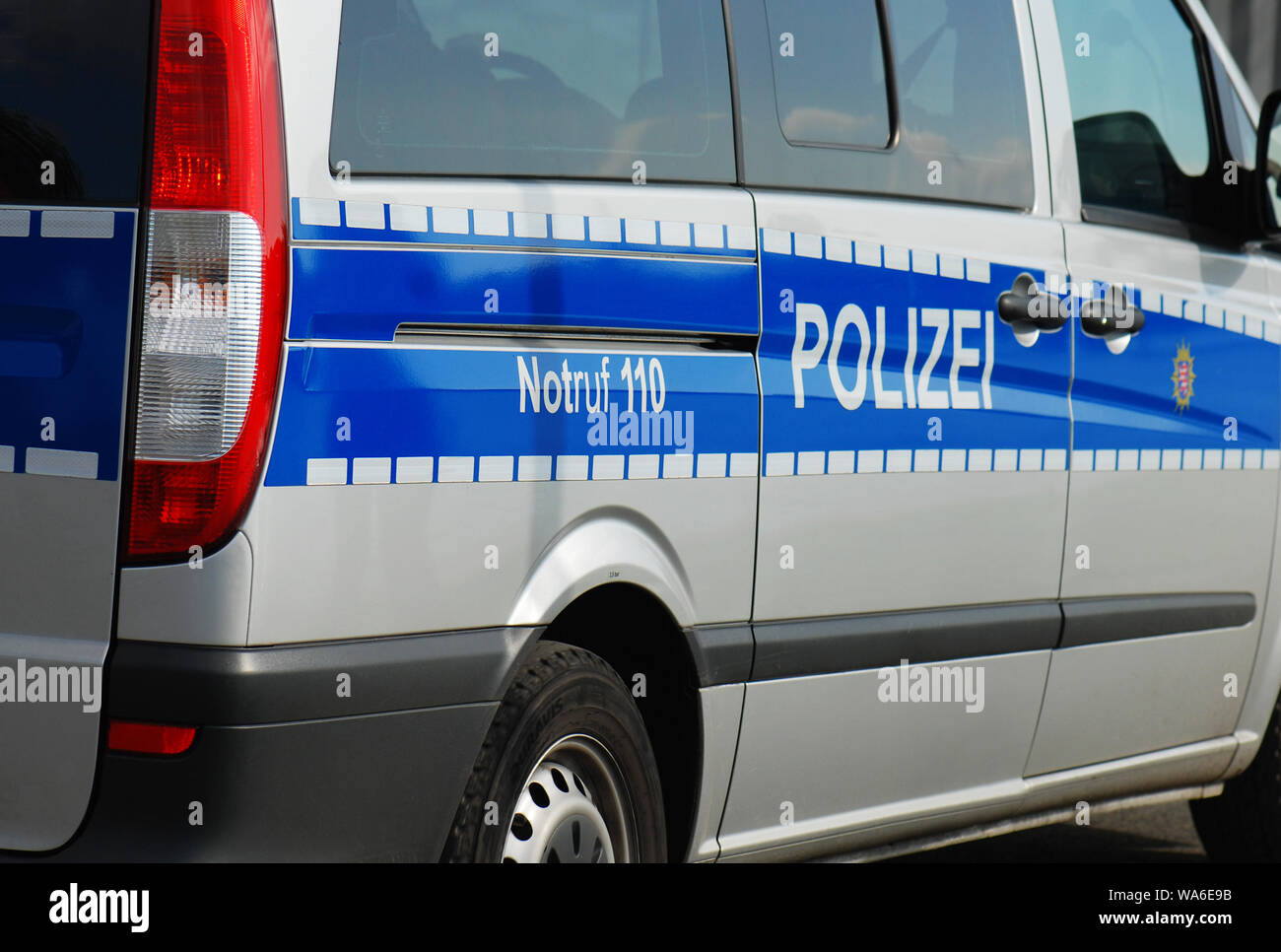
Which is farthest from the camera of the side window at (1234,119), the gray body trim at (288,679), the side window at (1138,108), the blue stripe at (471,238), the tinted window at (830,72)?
the side window at (1234,119)

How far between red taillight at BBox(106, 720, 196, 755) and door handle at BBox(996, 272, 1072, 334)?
1.91 metres

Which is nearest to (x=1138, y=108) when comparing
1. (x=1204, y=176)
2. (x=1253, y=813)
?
(x=1204, y=176)

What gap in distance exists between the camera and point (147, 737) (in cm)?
221

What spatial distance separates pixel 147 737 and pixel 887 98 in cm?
189

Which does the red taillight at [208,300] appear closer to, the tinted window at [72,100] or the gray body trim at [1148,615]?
the tinted window at [72,100]

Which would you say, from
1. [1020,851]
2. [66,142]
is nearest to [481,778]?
[66,142]

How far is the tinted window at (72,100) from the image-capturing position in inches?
88.7

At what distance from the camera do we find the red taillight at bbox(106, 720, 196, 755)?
7.22 ft

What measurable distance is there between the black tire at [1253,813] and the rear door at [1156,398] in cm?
21

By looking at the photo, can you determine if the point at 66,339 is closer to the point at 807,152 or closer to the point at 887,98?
the point at 807,152

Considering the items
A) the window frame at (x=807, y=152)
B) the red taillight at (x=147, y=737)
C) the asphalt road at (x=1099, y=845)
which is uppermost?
the window frame at (x=807, y=152)

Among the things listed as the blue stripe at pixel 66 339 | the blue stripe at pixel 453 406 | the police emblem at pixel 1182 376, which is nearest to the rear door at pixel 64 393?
the blue stripe at pixel 66 339
